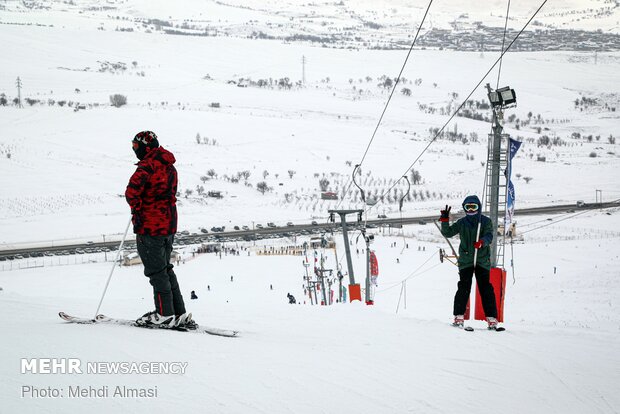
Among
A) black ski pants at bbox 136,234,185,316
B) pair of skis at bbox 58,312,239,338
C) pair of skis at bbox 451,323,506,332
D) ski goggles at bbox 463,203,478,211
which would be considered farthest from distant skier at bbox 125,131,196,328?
ski goggles at bbox 463,203,478,211

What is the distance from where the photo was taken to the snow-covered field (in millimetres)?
3865

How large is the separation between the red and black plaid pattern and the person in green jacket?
10.1ft

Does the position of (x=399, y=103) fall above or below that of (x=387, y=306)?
above

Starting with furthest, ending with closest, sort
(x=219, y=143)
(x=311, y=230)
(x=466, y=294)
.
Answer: (x=219, y=143) < (x=311, y=230) < (x=466, y=294)

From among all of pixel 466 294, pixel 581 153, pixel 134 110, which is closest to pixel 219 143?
pixel 134 110

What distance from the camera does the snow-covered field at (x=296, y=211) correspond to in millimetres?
3865

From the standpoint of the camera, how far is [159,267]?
513 cm

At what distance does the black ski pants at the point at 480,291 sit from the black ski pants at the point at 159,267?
324cm

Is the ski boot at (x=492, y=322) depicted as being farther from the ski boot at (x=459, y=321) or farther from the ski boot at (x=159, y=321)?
the ski boot at (x=159, y=321)

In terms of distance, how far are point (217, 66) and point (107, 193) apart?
97.4 meters

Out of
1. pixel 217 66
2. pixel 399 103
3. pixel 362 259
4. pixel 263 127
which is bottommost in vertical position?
pixel 362 259

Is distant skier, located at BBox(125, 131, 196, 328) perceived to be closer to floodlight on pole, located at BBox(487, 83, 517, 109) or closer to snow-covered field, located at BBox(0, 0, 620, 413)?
snow-covered field, located at BBox(0, 0, 620, 413)

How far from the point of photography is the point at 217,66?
471ft

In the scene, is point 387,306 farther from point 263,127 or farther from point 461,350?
point 263,127
